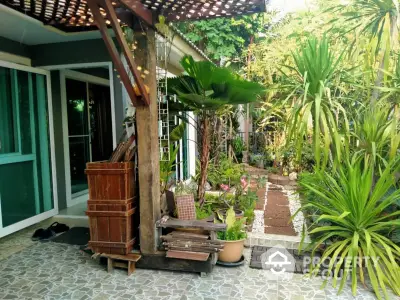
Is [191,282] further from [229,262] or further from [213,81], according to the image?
[213,81]

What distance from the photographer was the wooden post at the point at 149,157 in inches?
127

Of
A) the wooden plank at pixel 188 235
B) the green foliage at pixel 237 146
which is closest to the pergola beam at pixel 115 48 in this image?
the wooden plank at pixel 188 235

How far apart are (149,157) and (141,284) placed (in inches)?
50.5

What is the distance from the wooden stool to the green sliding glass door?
176 centimetres

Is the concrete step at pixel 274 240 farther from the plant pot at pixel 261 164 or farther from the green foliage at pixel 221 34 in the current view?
the green foliage at pixel 221 34

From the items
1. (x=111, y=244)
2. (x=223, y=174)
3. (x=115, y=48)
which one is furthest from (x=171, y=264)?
(x=223, y=174)

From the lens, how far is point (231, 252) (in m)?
3.42

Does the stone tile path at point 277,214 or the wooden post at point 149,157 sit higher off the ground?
the wooden post at point 149,157

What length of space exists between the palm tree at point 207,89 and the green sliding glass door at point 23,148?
2.22 metres

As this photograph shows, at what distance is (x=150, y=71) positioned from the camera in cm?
321

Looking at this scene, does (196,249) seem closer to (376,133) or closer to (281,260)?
(281,260)

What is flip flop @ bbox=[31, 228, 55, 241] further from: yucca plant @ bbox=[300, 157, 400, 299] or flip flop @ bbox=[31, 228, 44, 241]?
yucca plant @ bbox=[300, 157, 400, 299]

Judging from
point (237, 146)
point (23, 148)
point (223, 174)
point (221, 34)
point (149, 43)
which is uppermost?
point (221, 34)

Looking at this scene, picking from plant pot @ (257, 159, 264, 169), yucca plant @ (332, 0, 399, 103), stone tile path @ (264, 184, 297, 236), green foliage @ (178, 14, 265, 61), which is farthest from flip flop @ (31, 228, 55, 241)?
green foliage @ (178, 14, 265, 61)
